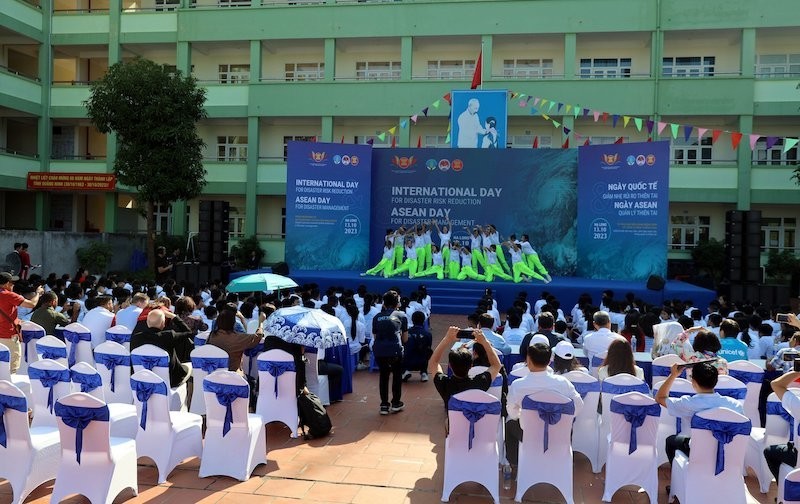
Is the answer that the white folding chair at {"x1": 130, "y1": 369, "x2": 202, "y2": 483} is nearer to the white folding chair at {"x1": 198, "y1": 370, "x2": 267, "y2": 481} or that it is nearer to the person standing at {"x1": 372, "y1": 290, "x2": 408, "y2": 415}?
the white folding chair at {"x1": 198, "y1": 370, "x2": 267, "y2": 481}

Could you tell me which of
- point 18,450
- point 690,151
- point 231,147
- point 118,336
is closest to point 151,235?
point 231,147

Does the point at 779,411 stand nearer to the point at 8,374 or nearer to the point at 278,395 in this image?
the point at 278,395

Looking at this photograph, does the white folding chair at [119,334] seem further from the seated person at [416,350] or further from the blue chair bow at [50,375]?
the seated person at [416,350]

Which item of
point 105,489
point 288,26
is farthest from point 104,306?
point 288,26

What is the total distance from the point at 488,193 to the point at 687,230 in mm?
8568

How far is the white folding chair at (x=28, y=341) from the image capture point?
6488 millimetres

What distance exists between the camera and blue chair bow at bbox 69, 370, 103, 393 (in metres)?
4.52

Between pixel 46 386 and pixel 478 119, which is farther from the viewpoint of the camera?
pixel 478 119

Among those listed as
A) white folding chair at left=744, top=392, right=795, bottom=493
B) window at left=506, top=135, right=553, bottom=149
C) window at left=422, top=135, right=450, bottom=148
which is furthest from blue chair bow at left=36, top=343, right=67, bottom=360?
window at left=506, top=135, right=553, bottom=149

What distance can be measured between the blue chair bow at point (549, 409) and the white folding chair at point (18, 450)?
3.24m

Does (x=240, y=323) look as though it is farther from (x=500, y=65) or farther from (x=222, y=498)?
(x=500, y=65)

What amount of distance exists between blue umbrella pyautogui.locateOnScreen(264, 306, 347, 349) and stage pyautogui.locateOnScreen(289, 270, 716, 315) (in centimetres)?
824

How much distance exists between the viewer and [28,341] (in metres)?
6.53

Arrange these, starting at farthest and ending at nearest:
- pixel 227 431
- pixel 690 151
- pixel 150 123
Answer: pixel 690 151 → pixel 150 123 → pixel 227 431
